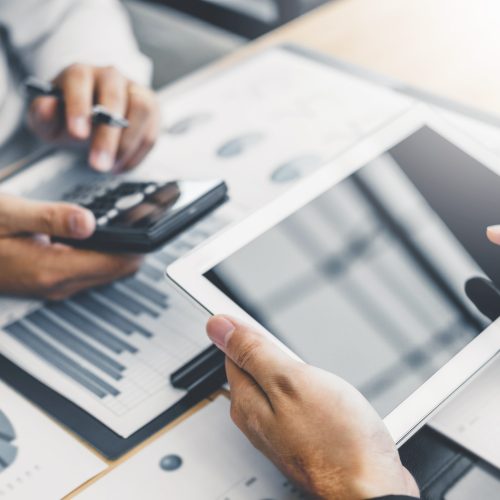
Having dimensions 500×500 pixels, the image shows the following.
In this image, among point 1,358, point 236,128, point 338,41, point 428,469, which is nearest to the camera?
point 428,469

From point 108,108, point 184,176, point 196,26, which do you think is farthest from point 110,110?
point 196,26

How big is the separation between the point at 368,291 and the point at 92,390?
0.22 m

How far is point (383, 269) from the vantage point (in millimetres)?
495

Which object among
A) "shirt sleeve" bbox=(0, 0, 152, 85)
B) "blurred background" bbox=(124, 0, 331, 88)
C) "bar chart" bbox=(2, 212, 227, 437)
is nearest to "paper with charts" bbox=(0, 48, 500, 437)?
"bar chart" bbox=(2, 212, 227, 437)

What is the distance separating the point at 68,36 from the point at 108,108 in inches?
9.8

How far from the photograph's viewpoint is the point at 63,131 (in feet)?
2.55

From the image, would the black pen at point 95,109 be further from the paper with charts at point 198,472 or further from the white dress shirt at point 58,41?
the paper with charts at point 198,472

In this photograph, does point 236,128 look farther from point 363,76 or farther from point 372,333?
point 372,333

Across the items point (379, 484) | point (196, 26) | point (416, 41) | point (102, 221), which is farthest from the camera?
point (196, 26)

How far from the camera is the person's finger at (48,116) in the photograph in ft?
Answer: 2.52

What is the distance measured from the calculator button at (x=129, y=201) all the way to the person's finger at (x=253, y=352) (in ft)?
0.65

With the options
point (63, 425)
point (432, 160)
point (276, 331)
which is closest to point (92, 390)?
point (63, 425)

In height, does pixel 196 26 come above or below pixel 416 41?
below

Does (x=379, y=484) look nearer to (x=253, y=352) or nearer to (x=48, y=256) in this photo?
(x=253, y=352)
